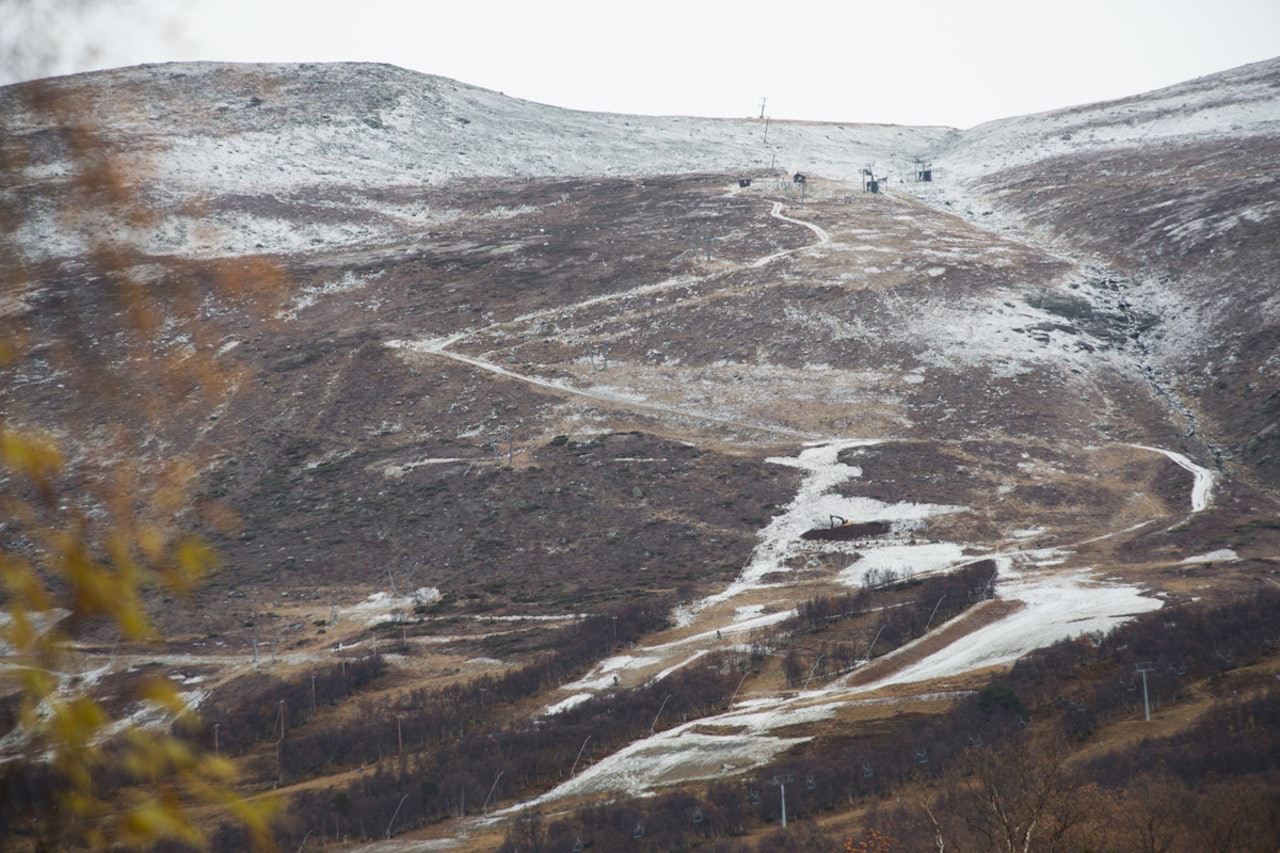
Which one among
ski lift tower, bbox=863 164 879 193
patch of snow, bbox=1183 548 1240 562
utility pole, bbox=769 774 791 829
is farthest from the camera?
ski lift tower, bbox=863 164 879 193

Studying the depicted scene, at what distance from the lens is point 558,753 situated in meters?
33.4

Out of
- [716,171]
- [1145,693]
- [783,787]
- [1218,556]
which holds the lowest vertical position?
[783,787]

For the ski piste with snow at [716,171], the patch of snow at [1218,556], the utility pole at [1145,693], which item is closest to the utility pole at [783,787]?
the ski piste with snow at [716,171]

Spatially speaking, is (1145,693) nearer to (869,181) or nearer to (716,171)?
(869,181)

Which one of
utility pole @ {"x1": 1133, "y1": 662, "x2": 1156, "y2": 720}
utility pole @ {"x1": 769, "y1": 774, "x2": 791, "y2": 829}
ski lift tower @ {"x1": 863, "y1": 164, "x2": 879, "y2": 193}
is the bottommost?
utility pole @ {"x1": 769, "y1": 774, "x2": 791, "y2": 829}

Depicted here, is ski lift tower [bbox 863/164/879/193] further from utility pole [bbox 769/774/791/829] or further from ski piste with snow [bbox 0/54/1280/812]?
utility pole [bbox 769/774/791/829]

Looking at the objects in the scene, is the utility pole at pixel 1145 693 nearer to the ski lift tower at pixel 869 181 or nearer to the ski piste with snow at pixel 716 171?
the ski piste with snow at pixel 716 171

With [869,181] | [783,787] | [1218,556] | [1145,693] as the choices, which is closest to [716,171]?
[869,181]

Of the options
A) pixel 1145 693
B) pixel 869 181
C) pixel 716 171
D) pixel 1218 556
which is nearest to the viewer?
pixel 1145 693

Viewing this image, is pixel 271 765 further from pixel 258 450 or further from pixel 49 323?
pixel 49 323

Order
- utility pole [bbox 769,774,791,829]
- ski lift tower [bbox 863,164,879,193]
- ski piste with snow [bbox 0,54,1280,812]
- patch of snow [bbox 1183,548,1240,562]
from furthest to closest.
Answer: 1. ski lift tower [bbox 863,164,879,193]
2. patch of snow [bbox 1183,548,1240,562]
3. ski piste with snow [bbox 0,54,1280,812]
4. utility pole [bbox 769,774,791,829]

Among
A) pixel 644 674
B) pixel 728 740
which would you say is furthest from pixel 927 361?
pixel 728 740

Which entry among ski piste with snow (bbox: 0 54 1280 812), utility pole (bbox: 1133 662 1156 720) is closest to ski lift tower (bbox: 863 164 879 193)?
ski piste with snow (bbox: 0 54 1280 812)

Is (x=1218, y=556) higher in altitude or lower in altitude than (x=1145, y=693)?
lower
